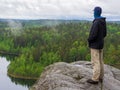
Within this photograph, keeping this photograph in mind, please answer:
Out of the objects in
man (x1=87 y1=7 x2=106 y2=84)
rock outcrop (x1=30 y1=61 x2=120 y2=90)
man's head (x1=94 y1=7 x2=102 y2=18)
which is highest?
man's head (x1=94 y1=7 x2=102 y2=18)

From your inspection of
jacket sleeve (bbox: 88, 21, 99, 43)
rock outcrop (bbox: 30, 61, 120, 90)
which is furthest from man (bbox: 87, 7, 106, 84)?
rock outcrop (bbox: 30, 61, 120, 90)

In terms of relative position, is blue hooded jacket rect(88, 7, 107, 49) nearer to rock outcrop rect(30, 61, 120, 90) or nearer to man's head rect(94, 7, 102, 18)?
man's head rect(94, 7, 102, 18)

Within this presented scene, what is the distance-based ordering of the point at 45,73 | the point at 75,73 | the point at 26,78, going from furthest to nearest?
the point at 26,78
the point at 45,73
the point at 75,73

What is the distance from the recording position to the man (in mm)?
12000

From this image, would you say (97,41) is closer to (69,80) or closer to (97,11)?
(97,11)

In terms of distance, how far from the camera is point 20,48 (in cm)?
17225

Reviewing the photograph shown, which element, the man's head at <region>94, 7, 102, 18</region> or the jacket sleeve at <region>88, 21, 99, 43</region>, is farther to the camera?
the man's head at <region>94, 7, 102, 18</region>

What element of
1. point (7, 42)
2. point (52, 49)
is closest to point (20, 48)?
point (7, 42)

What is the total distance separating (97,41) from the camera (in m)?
12.1

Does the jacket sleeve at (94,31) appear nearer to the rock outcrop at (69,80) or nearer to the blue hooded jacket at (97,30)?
the blue hooded jacket at (97,30)

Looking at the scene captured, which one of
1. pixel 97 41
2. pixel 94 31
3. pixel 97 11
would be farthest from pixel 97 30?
pixel 97 11

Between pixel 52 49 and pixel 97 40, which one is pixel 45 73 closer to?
pixel 97 40

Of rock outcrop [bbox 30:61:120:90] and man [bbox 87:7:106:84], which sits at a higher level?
man [bbox 87:7:106:84]

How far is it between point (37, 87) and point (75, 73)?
151 centimetres
